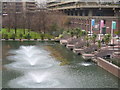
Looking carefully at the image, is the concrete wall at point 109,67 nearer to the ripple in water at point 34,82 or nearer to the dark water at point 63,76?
the dark water at point 63,76

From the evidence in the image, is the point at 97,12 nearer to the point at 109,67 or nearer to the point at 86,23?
the point at 86,23

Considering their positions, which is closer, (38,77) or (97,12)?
(38,77)

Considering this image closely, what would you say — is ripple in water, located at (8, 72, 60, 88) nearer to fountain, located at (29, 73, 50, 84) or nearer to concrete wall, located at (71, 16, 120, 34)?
fountain, located at (29, 73, 50, 84)

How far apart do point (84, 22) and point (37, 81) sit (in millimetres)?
48241

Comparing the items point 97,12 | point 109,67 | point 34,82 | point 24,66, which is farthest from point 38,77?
point 97,12

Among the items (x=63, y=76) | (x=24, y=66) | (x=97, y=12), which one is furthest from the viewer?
(x=97, y=12)

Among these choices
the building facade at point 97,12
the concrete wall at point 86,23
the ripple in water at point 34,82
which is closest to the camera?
the ripple in water at point 34,82

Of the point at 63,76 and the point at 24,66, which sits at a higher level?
the point at 24,66

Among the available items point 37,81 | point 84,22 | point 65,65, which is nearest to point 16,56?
point 65,65

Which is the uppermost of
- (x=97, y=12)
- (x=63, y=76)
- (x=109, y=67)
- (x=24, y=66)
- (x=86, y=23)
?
(x=97, y=12)

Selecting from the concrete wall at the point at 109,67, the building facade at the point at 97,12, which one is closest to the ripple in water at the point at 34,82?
the concrete wall at the point at 109,67

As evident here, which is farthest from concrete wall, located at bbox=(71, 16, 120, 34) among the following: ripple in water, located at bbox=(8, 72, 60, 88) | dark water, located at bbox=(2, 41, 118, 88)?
ripple in water, located at bbox=(8, 72, 60, 88)

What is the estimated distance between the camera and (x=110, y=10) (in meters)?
68.5

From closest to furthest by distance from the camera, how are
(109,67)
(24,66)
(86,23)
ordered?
(109,67) < (24,66) < (86,23)
